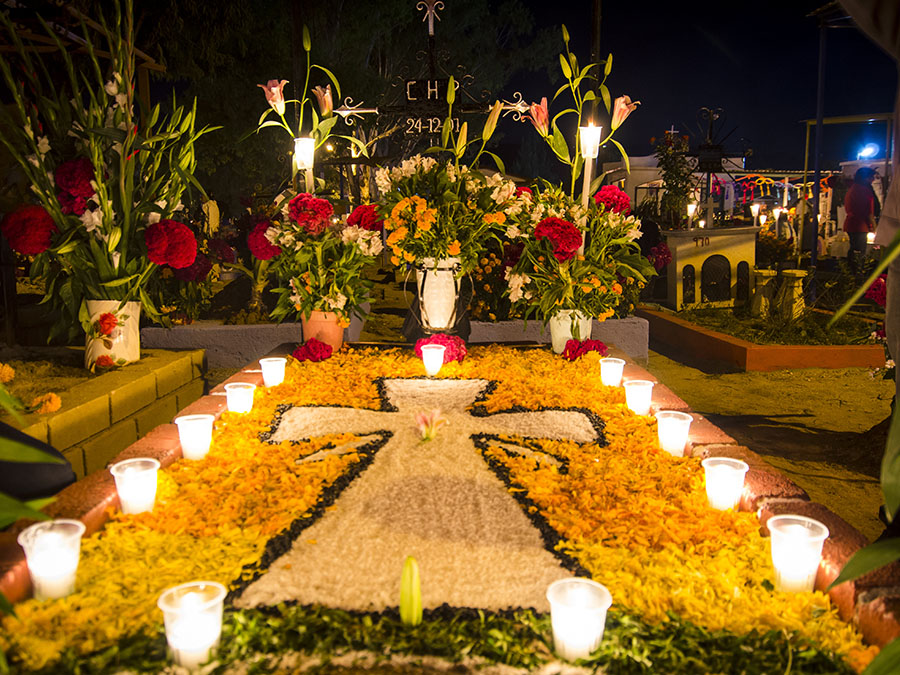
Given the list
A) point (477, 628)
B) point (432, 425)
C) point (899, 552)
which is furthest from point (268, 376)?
point (899, 552)

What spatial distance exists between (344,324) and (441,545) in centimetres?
311

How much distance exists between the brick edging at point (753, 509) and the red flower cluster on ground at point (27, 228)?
1416mm

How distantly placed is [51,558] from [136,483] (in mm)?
552

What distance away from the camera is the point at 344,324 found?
5285 mm

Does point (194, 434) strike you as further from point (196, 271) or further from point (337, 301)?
point (196, 271)

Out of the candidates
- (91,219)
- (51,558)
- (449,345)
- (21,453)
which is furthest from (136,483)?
(449,345)

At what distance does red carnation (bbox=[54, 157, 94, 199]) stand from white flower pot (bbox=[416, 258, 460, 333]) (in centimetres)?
221

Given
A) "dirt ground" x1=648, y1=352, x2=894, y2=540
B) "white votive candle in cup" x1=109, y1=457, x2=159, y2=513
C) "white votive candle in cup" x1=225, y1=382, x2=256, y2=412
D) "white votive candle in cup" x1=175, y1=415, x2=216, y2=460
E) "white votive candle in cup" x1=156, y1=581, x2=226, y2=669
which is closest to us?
"white votive candle in cup" x1=156, y1=581, x2=226, y2=669

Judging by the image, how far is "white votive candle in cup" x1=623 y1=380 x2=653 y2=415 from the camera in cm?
372

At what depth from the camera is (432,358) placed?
15.1 feet

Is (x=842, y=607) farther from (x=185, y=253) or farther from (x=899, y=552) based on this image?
(x=185, y=253)

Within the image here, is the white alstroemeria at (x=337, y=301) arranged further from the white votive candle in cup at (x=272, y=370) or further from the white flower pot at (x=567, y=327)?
the white flower pot at (x=567, y=327)

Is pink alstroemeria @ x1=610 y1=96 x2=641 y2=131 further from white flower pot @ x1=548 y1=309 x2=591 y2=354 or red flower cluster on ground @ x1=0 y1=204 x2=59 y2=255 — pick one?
red flower cluster on ground @ x1=0 y1=204 x2=59 y2=255

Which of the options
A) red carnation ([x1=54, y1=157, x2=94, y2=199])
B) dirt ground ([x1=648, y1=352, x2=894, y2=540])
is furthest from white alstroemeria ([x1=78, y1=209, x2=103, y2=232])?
dirt ground ([x1=648, y1=352, x2=894, y2=540])
